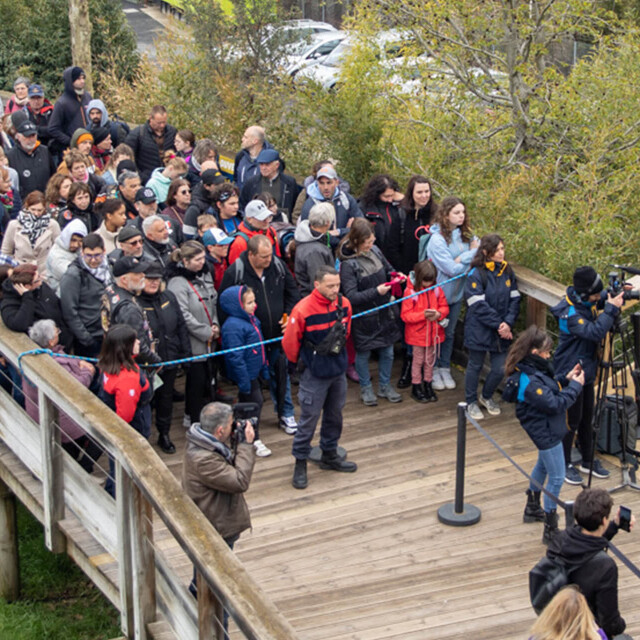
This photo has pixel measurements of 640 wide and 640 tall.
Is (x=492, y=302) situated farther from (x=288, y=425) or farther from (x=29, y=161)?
(x=29, y=161)

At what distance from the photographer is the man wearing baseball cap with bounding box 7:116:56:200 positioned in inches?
447

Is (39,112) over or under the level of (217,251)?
over

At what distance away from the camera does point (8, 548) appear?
9.14 meters

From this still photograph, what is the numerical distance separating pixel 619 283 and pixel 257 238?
9.26ft

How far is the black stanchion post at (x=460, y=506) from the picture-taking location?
288 inches

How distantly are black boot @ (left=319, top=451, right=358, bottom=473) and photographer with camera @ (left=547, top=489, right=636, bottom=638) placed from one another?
296 centimetres

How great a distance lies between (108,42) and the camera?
72.7ft

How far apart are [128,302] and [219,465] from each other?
7.45 ft

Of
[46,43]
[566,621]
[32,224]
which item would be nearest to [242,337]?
[32,224]

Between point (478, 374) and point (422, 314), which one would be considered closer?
point (478, 374)

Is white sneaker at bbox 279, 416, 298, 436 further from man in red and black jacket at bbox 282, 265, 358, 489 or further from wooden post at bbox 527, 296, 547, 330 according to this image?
wooden post at bbox 527, 296, 547, 330

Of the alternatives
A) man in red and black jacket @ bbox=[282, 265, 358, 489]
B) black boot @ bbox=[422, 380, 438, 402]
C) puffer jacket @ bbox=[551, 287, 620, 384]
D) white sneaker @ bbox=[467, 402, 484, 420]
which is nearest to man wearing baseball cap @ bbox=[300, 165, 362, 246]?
black boot @ bbox=[422, 380, 438, 402]

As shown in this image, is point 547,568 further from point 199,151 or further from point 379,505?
point 199,151

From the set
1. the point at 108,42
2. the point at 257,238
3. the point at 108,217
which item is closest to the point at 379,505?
the point at 257,238
